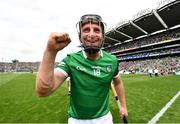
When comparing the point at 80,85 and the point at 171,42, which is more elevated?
the point at 171,42

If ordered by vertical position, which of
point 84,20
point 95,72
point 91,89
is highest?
point 84,20

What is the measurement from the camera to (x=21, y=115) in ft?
31.2

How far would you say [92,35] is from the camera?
2.59 meters

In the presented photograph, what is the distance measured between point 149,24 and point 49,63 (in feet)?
224

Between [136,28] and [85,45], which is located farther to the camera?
[136,28]

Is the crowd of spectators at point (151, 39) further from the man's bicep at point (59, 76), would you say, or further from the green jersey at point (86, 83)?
the man's bicep at point (59, 76)

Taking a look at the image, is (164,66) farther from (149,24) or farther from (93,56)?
(93,56)

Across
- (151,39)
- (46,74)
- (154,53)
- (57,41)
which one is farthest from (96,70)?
(151,39)

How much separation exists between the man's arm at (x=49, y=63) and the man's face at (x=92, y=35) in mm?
611

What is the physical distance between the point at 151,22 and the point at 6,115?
5998 centimetres

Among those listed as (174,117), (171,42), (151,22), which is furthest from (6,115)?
(171,42)

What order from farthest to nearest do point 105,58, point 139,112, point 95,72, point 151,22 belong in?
point 151,22
point 139,112
point 105,58
point 95,72

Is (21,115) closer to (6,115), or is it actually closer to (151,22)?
(6,115)

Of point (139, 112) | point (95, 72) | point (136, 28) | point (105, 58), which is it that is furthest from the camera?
point (136, 28)
